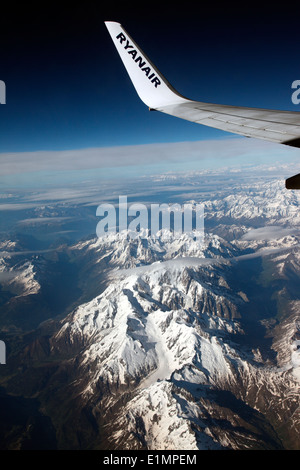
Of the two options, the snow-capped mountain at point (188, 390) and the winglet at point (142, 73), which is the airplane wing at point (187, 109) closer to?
the winglet at point (142, 73)

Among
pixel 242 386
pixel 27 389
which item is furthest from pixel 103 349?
pixel 242 386

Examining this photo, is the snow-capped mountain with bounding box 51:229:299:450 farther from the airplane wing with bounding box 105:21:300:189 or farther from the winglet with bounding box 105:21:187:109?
the winglet with bounding box 105:21:187:109

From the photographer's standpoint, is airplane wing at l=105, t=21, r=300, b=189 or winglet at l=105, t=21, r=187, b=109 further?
winglet at l=105, t=21, r=187, b=109

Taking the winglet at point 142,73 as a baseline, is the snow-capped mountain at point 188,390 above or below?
below

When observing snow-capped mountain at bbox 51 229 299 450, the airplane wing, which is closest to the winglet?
the airplane wing

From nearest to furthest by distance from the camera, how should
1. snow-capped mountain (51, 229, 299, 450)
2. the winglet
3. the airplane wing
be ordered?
the airplane wing → the winglet → snow-capped mountain (51, 229, 299, 450)

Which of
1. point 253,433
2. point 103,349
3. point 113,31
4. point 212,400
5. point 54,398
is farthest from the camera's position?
point 103,349

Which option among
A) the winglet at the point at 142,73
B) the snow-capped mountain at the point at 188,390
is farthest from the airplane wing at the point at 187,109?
the snow-capped mountain at the point at 188,390

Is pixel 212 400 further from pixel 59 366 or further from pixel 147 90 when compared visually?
pixel 147 90
